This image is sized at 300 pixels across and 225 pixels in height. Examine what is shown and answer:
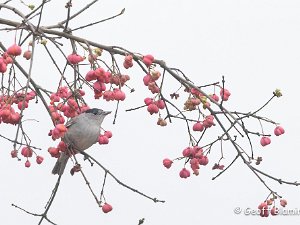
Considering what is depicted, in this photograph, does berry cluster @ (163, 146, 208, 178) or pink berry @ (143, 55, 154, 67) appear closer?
pink berry @ (143, 55, 154, 67)

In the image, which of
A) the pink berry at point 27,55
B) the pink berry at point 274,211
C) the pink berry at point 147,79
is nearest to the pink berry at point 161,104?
the pink berry at point 147,79

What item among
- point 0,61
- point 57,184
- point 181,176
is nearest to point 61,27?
point 0,61

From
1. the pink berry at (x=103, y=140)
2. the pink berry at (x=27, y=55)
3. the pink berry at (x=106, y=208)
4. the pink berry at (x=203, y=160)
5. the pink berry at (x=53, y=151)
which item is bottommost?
the pink berry at (x=106, y=208)

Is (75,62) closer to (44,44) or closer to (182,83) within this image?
(44,44)

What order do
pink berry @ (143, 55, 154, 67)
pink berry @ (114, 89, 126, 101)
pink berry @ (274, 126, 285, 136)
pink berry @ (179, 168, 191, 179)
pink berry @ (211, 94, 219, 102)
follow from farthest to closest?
pink berry @ (179, 168, 191, 179), pink berry @ (211, 94, 219, 102), pink berry @ (274, 126, 285, 136), pink berry @ (114, 89, 126, 101), pink berry @ (143, 55, 154, 67)

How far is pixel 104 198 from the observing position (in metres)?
4.75

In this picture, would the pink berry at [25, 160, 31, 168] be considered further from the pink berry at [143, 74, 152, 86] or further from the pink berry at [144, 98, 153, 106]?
the pink berry at [143, 74, 152, 86]

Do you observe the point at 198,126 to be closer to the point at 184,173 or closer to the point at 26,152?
the point at 184,173

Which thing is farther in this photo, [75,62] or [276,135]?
[276,135]

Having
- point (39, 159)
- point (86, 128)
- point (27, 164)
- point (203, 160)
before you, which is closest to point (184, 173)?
point (203, 160)

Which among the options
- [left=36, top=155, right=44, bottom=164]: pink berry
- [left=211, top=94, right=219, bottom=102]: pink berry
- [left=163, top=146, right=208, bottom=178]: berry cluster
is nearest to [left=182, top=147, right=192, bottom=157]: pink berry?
[left=163, top=146, right=208, bottom=178]: berry cluster

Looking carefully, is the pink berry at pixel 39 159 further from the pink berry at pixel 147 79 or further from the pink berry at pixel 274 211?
the pink berry at pixel 274 211

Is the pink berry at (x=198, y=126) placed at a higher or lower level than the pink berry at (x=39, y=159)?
lower

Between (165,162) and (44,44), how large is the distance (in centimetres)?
155
